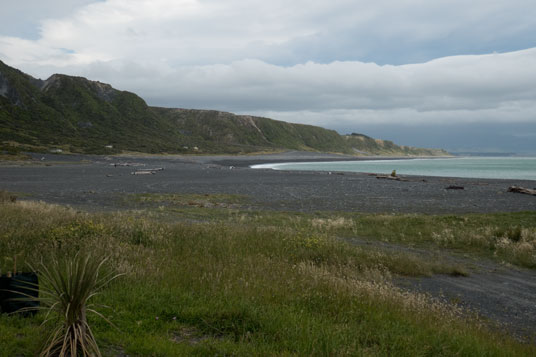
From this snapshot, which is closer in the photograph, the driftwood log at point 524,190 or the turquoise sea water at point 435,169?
the driftwood log at point 524,190

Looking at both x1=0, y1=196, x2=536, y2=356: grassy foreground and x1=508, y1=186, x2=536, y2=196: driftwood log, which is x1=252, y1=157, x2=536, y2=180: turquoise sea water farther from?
x1=0, y1=196, x2=536, y2=356: grassy foreground

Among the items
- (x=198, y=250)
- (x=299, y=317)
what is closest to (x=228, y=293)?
(x=299, y=317)

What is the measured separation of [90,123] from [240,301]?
146m

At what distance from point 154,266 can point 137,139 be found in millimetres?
127945

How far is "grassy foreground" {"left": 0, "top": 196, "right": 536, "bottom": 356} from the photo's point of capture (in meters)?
4.88

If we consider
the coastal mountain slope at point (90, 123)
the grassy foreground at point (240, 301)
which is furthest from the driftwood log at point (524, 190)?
the coastal mountain slope at point (90, 123)

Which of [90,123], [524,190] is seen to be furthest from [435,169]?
[90,123]

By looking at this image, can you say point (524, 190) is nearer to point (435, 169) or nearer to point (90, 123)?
point (435, 169)

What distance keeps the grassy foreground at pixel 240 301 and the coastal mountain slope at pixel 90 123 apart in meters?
72.5

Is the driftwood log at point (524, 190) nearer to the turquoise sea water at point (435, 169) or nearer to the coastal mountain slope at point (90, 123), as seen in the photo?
the turquoise sea water at point (435, 169)

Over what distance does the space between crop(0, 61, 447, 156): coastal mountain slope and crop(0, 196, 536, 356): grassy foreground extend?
2855 inches

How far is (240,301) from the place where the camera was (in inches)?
234

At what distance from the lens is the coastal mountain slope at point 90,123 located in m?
99.2

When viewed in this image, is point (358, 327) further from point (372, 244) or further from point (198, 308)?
point (372, 244)
